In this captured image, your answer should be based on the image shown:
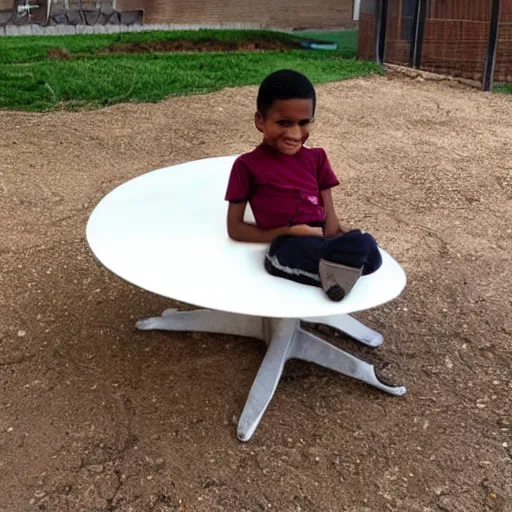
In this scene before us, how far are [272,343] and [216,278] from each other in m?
0.38

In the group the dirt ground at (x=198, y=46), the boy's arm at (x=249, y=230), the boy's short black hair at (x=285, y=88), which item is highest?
the boy's short black hair at (x=285, y=88)

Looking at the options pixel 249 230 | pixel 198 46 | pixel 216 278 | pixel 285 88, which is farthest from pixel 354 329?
pixel 198 46

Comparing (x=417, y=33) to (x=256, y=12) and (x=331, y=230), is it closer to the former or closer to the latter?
(x=256, y=12)

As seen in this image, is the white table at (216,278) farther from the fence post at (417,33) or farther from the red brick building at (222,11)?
the red brick building at (222,11)

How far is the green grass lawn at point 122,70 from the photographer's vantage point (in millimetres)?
5574

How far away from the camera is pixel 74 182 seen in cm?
393

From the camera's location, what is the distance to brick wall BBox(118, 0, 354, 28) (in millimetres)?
9914

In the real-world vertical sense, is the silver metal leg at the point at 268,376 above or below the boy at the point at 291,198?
below

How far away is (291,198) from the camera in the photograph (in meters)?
1.94

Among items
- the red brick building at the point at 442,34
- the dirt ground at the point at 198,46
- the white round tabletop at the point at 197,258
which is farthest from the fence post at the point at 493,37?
the white round tabletop at the point at 197,258

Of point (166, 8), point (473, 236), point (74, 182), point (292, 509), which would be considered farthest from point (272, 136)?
point (166, 8)

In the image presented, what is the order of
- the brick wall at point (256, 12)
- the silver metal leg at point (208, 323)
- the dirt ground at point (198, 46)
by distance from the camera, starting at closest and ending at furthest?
the silver metal leg at point (208, 323)
the dirt ground at point (198, 46)
the brick wall at point (256, 12)

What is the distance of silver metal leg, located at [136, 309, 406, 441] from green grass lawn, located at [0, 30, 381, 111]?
3.48m

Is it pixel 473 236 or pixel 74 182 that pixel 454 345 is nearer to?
pixel 473 236
